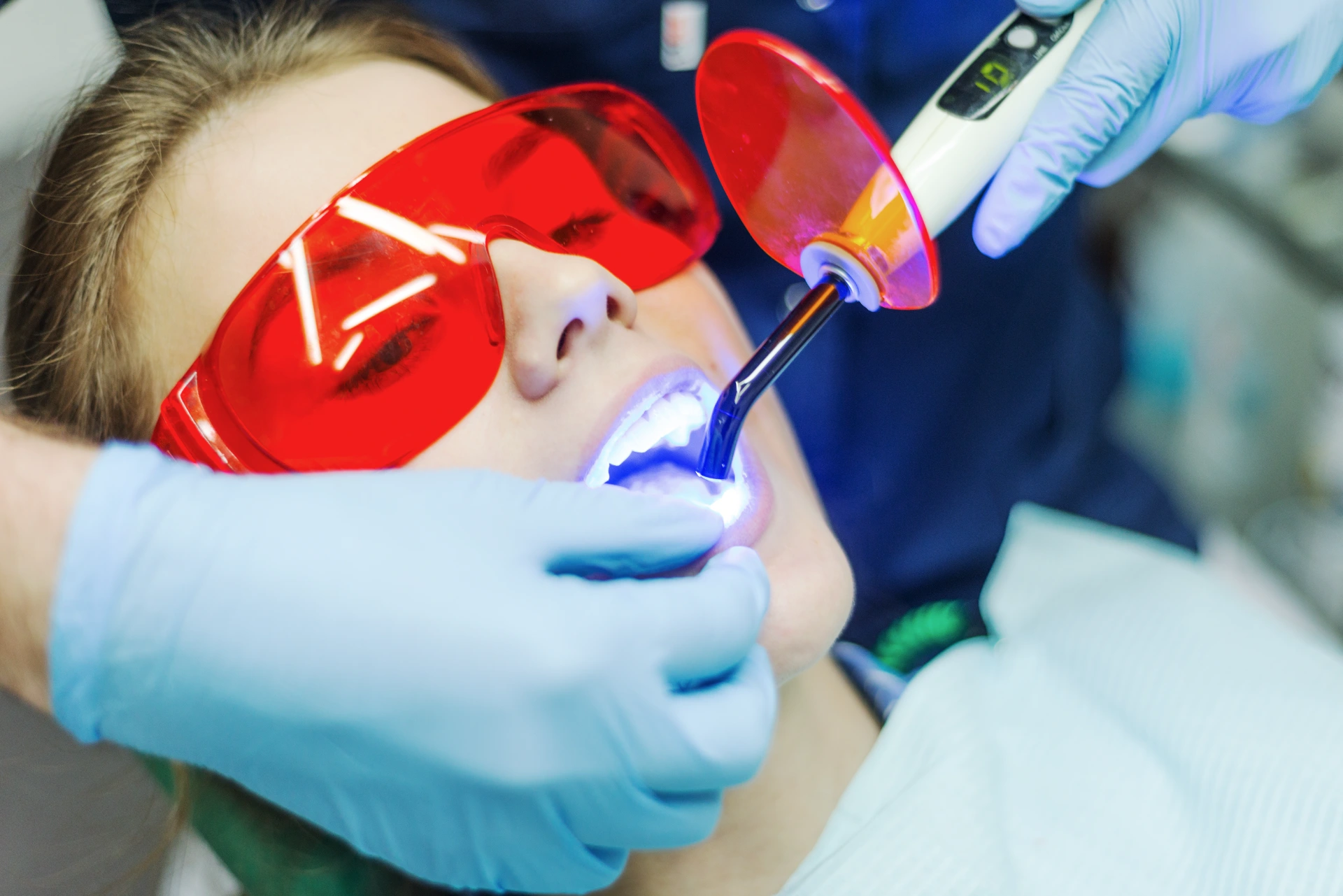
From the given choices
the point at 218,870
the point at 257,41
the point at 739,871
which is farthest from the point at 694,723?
the point at 218,870

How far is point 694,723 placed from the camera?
755 millimetres

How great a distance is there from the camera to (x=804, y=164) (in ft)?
2.88

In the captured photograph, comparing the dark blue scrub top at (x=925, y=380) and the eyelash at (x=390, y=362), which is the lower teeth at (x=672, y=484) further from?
the dark blue scrub top at (x=925, y=380)

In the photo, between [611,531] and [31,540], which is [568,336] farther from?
[31,540]

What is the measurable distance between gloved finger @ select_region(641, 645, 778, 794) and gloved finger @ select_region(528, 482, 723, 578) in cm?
12

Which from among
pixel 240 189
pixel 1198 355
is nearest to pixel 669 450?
pixel 240 189

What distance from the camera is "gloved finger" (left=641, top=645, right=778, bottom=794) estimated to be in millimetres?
746

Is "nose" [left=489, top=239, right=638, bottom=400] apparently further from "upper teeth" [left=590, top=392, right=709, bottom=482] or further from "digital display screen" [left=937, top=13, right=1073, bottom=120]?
"digital display screen" [left=937, top=13, right=1073, bottom=120]

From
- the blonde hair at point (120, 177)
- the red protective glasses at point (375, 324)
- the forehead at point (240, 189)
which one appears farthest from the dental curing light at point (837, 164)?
the blonde hair at point (120, 177)

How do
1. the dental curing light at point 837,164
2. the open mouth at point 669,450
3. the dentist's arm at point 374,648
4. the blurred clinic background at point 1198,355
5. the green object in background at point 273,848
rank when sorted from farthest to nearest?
the blurred clinic background at point 1198,355 → the green object in background at point 273,848 → the open mouth at point 669,450 → the dental curing light at point 837,164 → the dentist's arm at point 374,648

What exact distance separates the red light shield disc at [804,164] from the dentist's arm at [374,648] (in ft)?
1.12

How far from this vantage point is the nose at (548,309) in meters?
0.86

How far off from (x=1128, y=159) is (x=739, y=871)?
961 millimetres

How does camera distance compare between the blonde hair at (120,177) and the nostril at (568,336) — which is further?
the blonde hair at (120,177)
